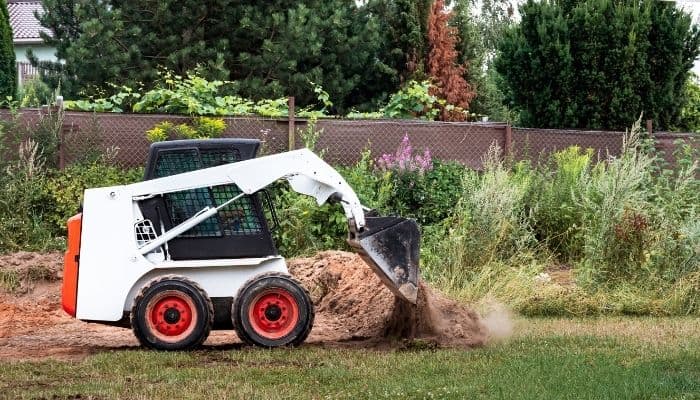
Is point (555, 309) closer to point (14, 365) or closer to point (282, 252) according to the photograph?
point (282, 252)

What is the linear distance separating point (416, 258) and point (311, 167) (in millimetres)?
1226

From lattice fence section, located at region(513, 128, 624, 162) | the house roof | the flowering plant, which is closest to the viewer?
the flowering plant

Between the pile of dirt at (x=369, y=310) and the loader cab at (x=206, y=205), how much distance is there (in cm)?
128

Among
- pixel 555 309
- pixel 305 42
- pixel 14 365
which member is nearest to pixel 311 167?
pixel 14 365

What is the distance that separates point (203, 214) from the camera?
9.95 meters

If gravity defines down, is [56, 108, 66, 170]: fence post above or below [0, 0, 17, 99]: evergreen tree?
below

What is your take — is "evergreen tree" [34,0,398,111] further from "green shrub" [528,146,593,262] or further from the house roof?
the house roof

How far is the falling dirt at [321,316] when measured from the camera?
10.2 meters

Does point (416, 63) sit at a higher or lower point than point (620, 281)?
higher

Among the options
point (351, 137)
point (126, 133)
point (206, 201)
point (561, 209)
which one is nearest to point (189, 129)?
point (126, 133)

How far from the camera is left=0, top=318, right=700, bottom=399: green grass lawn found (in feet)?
24.5

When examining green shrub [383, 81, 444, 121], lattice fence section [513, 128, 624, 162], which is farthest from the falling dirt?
green shrub [383, 81, 444, 121]

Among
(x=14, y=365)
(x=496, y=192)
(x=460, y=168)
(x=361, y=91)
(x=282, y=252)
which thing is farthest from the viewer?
(x=361, y=91)

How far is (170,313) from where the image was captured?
965 centimetres
